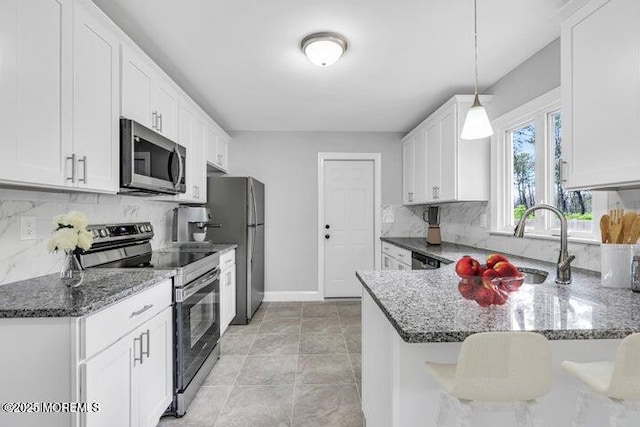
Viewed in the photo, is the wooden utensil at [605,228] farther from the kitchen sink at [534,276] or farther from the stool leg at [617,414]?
the stool leg at [617,414]

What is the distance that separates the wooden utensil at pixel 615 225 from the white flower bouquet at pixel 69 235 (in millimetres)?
2373

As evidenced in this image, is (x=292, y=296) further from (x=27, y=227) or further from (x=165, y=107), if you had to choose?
(x=27, y=227)

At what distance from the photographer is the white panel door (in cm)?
465

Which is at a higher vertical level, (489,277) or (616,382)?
(489,277)

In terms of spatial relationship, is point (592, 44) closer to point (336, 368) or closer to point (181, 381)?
point (336, 368)

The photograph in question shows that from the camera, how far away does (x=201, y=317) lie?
7.75 feet

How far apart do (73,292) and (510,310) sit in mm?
1717

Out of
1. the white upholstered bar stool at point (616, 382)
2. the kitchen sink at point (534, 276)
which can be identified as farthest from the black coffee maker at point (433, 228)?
the white upholstered bar stool at point (616, 382)

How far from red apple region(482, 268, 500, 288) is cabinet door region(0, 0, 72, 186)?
1810mm

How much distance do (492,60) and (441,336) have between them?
2.45 meters

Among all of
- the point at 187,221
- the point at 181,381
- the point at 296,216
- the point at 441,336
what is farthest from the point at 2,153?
the point at 296,216

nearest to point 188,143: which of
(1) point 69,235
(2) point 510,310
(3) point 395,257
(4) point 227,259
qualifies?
(4) point 227,259

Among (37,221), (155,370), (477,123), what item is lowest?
(155,370)

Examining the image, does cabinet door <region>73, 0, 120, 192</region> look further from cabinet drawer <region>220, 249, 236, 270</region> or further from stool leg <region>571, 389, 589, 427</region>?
stool leg <region>571, 389, 589, 427</region>
